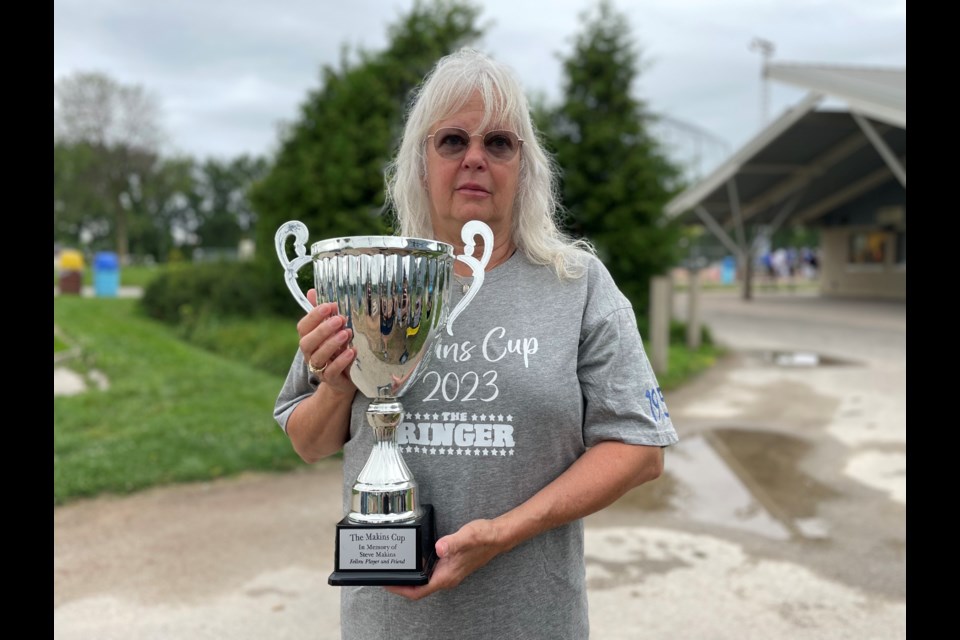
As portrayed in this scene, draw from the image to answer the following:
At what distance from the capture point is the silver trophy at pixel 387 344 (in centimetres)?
142

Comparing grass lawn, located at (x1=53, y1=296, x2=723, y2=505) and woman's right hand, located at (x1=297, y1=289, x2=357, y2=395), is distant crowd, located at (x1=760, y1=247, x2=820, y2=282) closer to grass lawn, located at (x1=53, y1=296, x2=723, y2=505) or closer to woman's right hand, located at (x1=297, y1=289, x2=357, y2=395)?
grass lawn, located at (x1=53, y1=296, x2=723, y2=505)

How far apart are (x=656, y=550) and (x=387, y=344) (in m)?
3.53

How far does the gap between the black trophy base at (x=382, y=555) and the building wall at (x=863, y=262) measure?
2412 cm

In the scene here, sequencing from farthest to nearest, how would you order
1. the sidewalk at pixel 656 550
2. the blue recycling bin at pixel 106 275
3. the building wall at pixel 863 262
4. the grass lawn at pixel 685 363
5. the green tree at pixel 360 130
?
the building wall at pixel 863 262, the blue recycling bin at pixel 106 275, the green tree at pixel 360 130, the grass lawn at pixel 685 363, the sidewalk at pixel 656 550

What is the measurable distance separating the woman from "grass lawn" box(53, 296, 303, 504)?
14.8ft

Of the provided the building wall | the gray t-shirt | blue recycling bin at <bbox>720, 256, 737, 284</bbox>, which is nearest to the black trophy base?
the gray t-shirt

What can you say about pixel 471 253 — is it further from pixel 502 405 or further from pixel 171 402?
pixel 171 402

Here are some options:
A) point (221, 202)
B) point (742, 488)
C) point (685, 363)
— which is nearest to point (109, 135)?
A: point (685, 363)

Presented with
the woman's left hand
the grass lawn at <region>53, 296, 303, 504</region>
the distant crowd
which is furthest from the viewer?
the distant crowd

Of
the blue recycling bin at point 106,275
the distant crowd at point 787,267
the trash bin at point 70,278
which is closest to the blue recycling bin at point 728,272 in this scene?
the distant crowd at point 787,267

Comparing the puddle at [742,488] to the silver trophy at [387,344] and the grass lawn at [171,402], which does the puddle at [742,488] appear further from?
the silver trophy at [387,344]

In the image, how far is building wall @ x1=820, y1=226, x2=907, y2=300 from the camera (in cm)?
2327

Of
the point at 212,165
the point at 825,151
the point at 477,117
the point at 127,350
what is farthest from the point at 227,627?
the point at 212,165

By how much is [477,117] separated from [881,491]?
5087 mm
